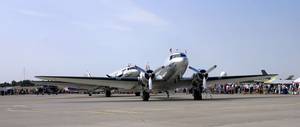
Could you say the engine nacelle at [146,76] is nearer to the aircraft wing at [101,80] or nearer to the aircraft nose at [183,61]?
the aircraft wing at [101,80]

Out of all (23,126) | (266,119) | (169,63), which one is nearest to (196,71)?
(169,63)

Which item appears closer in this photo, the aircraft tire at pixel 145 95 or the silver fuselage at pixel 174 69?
the silver fuselage at pixel 174 69

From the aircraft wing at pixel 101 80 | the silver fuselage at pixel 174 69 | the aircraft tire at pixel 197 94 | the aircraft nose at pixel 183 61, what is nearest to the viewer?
the aircraft nose at pixel 183 61

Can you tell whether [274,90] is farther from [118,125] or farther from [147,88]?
[118,125]

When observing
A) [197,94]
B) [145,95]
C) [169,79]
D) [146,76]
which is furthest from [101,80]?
[197,94]

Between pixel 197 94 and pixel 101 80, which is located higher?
pixel 101 80

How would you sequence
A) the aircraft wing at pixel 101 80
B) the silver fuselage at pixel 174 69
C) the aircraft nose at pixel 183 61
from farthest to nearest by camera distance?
the aircraft wing at pixel 101 80 → the silver fuselage at pixel 174 69 → the aircraft nose at pixel 183 61

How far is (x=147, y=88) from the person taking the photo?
37.6 m

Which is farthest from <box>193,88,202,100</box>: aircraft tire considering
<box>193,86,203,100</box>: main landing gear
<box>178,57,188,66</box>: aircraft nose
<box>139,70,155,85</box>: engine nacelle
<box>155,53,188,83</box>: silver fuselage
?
<box>139,70,155,85</box>: engine nacelle

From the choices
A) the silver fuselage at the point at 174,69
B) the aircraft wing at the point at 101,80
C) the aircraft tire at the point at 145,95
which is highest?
the silver fuselage at the point at 174,69

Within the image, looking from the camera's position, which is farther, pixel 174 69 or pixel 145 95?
pixel 145 95

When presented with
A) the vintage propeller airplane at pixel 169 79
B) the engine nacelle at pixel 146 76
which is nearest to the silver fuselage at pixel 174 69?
the vintage propeller airplane at pixel 169 79

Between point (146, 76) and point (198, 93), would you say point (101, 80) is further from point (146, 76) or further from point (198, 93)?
point (198, 93)

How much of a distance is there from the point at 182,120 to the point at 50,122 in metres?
4.72
